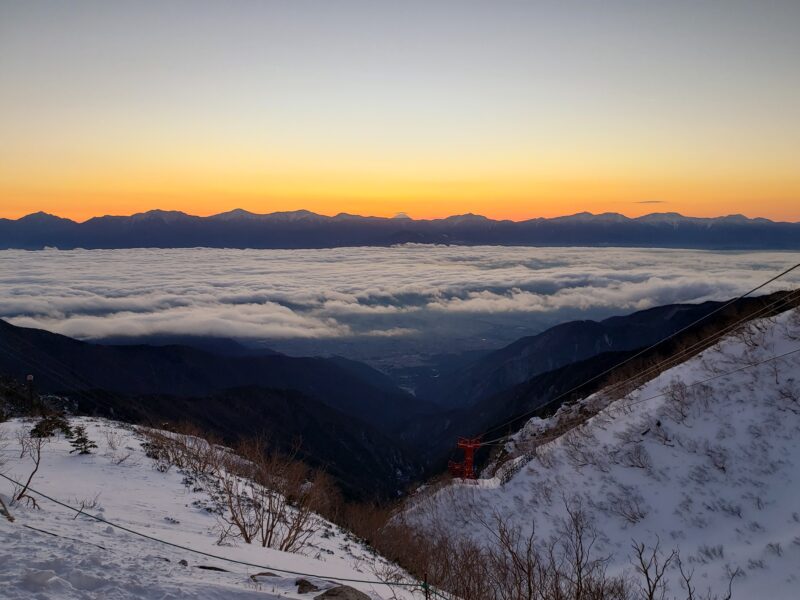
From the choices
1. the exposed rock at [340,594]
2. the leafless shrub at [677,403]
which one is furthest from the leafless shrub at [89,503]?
the leafless shrub at [677,403]

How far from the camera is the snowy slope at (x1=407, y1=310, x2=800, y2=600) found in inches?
799

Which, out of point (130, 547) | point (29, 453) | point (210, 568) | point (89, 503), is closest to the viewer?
point (210, 568)

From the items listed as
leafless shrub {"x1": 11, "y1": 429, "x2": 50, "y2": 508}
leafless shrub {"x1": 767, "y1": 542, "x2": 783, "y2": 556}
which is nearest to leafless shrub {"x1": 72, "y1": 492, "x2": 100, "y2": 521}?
leafless shrub {"x1": 11, "y1": 429, "x2": 50, "y2": 508}

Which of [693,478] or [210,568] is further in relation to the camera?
[693,478]

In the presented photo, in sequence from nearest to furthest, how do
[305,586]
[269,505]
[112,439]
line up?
[305,586], [269,505], [112,439]

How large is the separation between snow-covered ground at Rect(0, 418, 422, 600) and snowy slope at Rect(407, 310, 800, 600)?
35.7 feet

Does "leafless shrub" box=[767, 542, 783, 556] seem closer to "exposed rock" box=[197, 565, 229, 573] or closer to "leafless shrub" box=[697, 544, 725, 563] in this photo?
"leafless shrub" box=[697, 544, 725, 563]

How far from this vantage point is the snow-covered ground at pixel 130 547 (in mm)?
9609

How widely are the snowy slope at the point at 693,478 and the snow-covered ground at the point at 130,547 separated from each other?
10874 millimetres

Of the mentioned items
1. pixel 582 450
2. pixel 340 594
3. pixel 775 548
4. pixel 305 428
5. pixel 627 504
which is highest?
pixel 340 594

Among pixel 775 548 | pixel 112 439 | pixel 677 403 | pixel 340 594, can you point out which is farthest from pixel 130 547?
pixel 677 403

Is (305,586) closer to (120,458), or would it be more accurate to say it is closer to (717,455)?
(120,458)

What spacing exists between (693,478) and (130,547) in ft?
81.6

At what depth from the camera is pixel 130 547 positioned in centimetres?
1226
